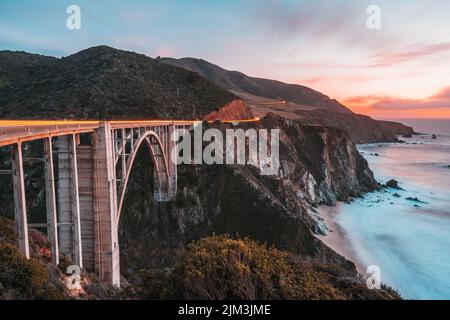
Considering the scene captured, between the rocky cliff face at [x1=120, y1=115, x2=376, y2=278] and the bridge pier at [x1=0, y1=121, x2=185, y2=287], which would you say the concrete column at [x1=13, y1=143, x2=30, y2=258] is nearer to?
the bridge pier at [x1=0, y1=121, x2=185, y2=287]

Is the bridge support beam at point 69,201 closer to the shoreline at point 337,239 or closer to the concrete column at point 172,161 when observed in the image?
the concrete column at point 172,161

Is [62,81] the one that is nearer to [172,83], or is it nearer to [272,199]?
[172,83]

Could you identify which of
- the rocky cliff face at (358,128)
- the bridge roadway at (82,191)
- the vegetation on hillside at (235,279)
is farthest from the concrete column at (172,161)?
the rocky cliff face at (358,128)

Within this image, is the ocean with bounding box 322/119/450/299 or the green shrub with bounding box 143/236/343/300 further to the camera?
the ocean with bounding box 322/119/450/299

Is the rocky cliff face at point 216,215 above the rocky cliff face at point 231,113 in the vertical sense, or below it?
below

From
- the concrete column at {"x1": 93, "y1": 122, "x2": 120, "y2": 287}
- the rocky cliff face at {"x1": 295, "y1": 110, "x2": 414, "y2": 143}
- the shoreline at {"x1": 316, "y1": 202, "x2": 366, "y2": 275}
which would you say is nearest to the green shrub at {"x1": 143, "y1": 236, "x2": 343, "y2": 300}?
the concrete column at {"x1": 93, "y1": 122, "x2": 120, "y2": 287}

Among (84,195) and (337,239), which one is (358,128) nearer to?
(337,239)
